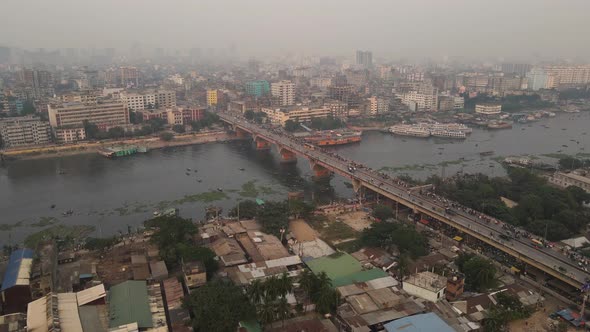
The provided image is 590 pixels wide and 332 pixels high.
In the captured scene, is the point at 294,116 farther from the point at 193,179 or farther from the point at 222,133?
the point at 193,179

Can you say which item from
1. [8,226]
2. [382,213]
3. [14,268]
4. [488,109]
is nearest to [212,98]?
[488,109]

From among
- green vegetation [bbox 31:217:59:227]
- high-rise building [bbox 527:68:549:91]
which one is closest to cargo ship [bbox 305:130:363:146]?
green vegetation [bbox 31:217:59:227]

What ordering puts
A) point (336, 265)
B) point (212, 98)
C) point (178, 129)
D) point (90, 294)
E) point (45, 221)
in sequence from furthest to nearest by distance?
point (212, 98) < point (178, 129) < point (45, 221) < point (336, 265) < point (90, 294)

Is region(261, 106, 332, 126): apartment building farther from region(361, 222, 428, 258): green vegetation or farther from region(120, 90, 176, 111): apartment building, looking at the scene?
region(361, 222, 428, 258): green vegetation

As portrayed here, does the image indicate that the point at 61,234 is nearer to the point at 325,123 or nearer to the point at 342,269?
the point at 342,269

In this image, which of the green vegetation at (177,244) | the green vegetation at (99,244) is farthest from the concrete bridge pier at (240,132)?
→ the green vegetation at (99,244)

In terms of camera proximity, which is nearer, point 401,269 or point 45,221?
point 401,269

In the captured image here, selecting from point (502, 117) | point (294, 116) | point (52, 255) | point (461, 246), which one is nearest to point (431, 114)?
point (502, 117)
